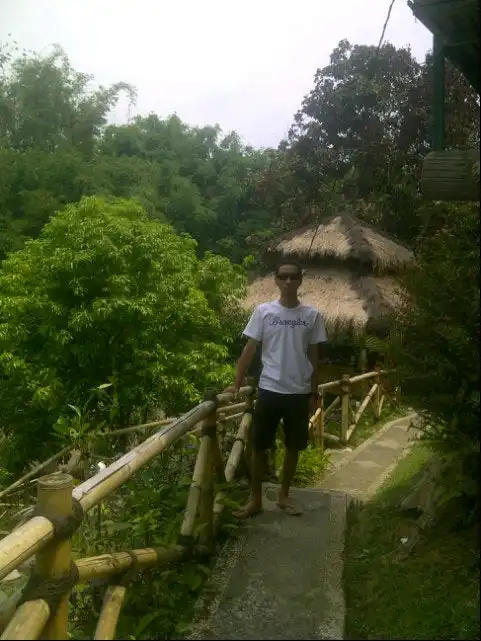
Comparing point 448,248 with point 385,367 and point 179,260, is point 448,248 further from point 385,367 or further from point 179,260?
point 179,260

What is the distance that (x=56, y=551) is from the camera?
1868 millimetres

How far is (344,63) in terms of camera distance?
51.1 ft

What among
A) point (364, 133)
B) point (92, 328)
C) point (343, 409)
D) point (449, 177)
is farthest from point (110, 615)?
point (364, 133)

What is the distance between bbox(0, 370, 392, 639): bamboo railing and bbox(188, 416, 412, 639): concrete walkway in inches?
9.6

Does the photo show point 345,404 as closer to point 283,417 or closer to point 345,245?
point 283,417

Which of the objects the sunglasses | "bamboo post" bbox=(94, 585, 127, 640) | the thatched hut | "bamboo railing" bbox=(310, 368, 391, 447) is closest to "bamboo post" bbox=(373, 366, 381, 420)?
"bamboo railing" bbox=(310, 368, 391, 447)

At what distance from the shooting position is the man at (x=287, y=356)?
3.30m

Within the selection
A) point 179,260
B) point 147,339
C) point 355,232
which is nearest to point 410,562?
point 147,339

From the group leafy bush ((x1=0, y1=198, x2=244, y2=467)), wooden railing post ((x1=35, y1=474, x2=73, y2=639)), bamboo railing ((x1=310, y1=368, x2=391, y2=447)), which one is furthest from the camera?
leafy bush ((x1=0, y1=198, x2=244, y2=467))

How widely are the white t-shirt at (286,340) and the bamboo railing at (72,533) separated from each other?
0.41 meters

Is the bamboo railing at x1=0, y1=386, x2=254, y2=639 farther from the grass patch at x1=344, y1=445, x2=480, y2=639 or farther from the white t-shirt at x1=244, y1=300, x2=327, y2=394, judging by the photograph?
the grass patch at x1=344, y1=445, x2=480, y2=639

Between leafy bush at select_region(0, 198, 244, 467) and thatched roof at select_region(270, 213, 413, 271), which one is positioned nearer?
leafy bush at select_region(0, 198, 244, 467)

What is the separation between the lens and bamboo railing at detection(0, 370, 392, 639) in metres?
1.70

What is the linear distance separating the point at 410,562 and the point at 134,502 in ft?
4.95
